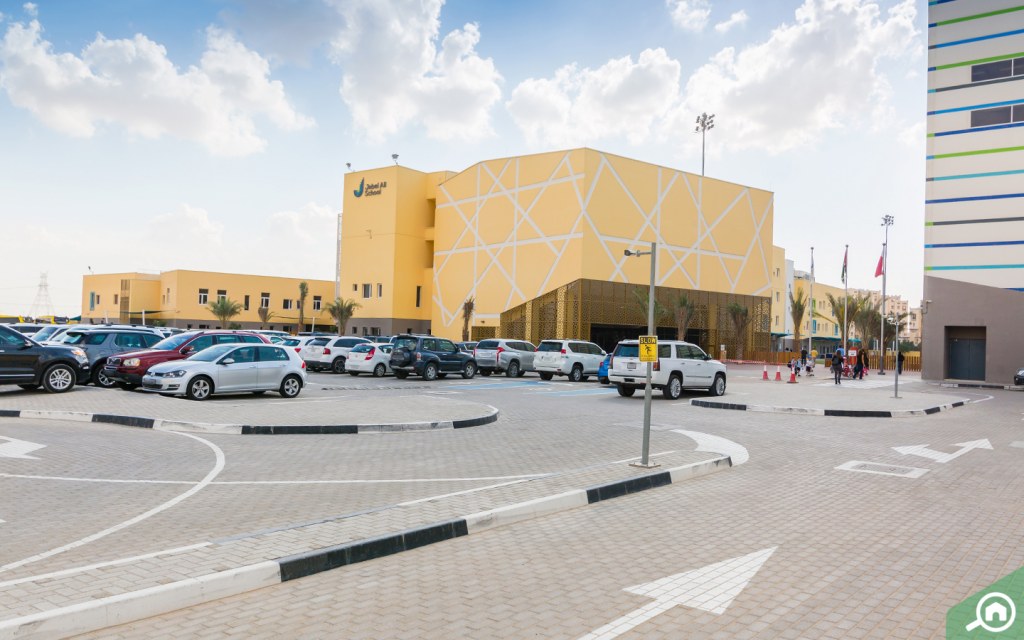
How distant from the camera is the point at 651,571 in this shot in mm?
5988

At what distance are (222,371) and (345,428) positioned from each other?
21.2 feet

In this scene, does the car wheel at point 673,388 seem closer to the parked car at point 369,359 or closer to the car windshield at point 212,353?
the car windshield at point 212,353

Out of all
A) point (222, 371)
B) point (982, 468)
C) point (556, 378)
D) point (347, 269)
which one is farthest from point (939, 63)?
point (347, 269)

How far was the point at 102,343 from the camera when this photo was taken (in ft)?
73.1

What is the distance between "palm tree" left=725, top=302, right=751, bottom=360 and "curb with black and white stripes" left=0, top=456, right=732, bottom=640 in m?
61.7

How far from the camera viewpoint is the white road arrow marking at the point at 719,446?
38.9ft

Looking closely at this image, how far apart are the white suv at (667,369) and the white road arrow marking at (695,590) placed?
16.3 meters

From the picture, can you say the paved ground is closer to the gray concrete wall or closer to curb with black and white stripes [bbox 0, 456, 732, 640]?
curb with black and white stripes [bbox 0, 456, 732, 640]

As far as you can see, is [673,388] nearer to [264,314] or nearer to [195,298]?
[264,314]

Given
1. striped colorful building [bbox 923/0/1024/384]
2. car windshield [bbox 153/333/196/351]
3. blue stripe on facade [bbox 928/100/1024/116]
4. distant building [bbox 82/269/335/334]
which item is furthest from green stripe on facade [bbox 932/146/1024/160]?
distant building [bbox 82/269/335/334]

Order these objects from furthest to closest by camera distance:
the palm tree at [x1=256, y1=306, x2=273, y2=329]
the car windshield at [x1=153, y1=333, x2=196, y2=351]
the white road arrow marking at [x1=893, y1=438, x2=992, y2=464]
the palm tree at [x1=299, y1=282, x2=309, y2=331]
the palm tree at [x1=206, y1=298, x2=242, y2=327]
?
1. the palm tree at [x1=299, y1=282, x2=309, y2=331]
2. the palm tree at [x1=256, y1=306, x2=273, y2=329]
3. the palm tree at [x1=206, y1=298, x2=242, y2=327]
4. the car windshield at [x1=153, y1=333, x2=196, y2=351]
5. the white road arrow marking at [x1=893, y1=438, x2=992, y2=464]

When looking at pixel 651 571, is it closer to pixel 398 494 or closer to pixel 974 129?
pixel 398 494

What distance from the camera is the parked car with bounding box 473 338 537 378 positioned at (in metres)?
34.3

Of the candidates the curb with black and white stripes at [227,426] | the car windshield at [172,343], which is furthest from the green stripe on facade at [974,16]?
the car windshield at [172,343]
